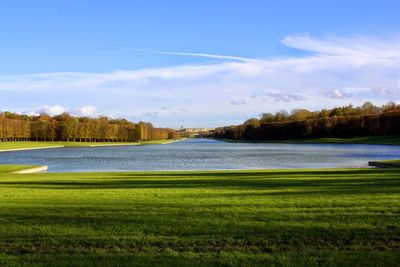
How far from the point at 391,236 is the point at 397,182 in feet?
35.9

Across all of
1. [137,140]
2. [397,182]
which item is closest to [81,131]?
[137,140]

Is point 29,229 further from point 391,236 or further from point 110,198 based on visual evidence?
point 391,236

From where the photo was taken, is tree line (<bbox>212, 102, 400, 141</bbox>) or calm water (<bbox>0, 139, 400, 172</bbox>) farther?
tree line (<bbox>212, 102, 400, 141</bbox>)

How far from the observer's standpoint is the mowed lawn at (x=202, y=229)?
8.56m

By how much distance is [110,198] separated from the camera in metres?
15.8

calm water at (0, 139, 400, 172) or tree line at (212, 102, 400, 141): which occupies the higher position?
tree line at (212, 102, 400, 141)

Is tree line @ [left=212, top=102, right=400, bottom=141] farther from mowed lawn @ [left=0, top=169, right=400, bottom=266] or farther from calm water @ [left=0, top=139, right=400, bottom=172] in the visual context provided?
mowed lawn @ [left=0, top=169, right=400, bottom=266]

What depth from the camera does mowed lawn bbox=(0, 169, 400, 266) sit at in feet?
28.1

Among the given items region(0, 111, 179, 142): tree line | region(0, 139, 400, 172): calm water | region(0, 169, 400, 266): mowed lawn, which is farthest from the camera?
region(0, 111, 179, 142): tree line

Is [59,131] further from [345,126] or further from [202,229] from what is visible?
[202,229]

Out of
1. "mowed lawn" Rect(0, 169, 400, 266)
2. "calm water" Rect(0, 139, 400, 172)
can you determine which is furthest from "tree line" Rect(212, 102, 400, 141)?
"mowed lawn" Rect(0, 169, 400, 266)

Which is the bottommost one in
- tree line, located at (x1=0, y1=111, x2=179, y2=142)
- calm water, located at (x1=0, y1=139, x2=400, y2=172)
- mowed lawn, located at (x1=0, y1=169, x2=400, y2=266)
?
calm water, located at (x1=0, y1=139, x2=400, y2=172)

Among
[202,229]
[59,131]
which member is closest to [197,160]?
[202,229]

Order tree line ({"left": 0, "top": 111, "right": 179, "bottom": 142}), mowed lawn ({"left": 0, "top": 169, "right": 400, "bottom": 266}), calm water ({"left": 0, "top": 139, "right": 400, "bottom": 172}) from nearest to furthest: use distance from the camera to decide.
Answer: mowed lawn ({"left": 0, "top": 169, "right": 400, "bottom": 266}) → calm water ({"left": 0, "top": 139, "right": 400, "bottom": 172}) → tree line ({"left": 0, "top": 111, "right": 179, "bottom": 142})
